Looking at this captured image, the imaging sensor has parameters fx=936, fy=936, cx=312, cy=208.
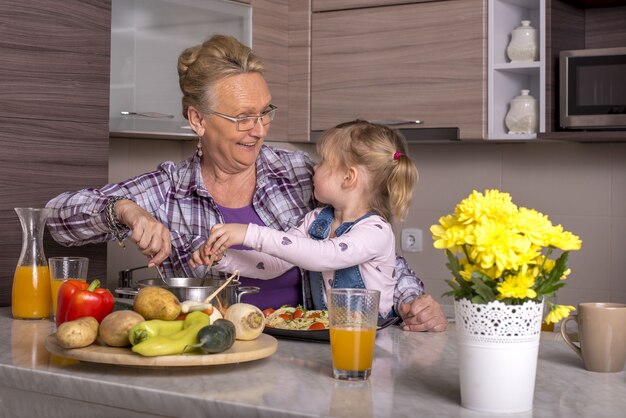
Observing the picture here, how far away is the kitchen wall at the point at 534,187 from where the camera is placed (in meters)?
3.25

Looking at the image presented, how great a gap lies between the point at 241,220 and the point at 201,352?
0.82m

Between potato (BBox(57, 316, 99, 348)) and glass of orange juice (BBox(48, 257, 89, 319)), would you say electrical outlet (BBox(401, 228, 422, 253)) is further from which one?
potato (BBox(57, 316, 99, 348))

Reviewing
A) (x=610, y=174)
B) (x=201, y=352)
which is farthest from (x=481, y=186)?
(x=201, y=352)

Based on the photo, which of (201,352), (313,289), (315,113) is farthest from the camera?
(315,113)

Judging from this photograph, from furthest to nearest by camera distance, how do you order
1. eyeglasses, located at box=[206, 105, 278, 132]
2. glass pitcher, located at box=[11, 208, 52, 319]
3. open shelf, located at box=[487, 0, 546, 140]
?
open shelf, located at box=[487, 0, 546, 140] → eyeglasses, located at box=[206, 105, 278, 132] → glass pitcher, located at box=[11, 208, 52, 319]

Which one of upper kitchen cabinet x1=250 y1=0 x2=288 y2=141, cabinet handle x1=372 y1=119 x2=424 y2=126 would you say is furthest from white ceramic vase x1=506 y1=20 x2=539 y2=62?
upper kitchen cabinet x1=250 y1=0 x2=288 y2=141

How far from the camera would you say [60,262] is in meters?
1.96

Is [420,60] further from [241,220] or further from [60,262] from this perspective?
[60,262]

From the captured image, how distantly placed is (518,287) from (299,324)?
2.03 ft

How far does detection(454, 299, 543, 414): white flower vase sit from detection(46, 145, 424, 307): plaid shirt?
0.94 metres

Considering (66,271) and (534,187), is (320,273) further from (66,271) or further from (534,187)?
(534,187)

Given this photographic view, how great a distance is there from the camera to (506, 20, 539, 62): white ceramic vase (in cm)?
309

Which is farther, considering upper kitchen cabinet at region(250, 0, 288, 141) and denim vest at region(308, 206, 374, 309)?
upper kitchen cabinet at region(250, 0, 288, 141)

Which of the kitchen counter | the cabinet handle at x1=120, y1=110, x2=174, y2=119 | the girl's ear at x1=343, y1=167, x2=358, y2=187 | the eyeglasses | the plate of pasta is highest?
the cabinet handle at x1=120, y1=110, x2=174, y2=119
